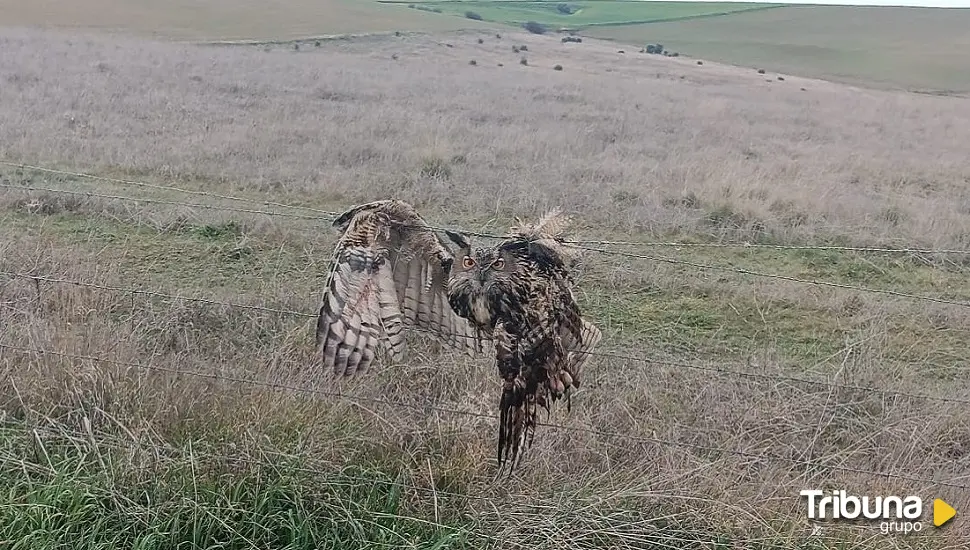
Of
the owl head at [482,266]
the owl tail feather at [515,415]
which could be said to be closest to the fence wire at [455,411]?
the owl tail feather at [515,415]

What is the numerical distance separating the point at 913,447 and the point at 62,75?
16.5 m

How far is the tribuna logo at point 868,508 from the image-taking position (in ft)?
10.7

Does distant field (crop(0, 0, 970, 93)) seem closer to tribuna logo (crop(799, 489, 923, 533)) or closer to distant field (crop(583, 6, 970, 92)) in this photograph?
distant field (crop(583, 6, 970, 92))

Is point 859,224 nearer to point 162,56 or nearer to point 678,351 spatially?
point 678,351

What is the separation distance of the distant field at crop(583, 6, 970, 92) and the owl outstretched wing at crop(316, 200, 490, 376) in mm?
41799

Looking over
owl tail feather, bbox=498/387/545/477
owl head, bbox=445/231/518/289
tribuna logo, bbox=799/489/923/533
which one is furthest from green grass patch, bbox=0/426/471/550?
tribuna logo, bbox=799/489/923/533

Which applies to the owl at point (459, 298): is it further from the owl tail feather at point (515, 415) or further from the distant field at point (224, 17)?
the distant field at point (224, 17)

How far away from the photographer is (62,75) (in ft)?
50.5

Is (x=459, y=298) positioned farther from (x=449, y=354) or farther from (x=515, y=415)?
(x=449, y=354)

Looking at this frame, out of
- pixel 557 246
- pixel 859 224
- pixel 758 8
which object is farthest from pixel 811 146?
pixel 758 8

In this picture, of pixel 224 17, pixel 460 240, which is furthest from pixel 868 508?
pixel 224 17

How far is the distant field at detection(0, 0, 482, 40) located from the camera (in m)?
31.2

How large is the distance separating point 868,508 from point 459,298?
6.81 ft

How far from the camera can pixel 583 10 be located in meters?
69.6
